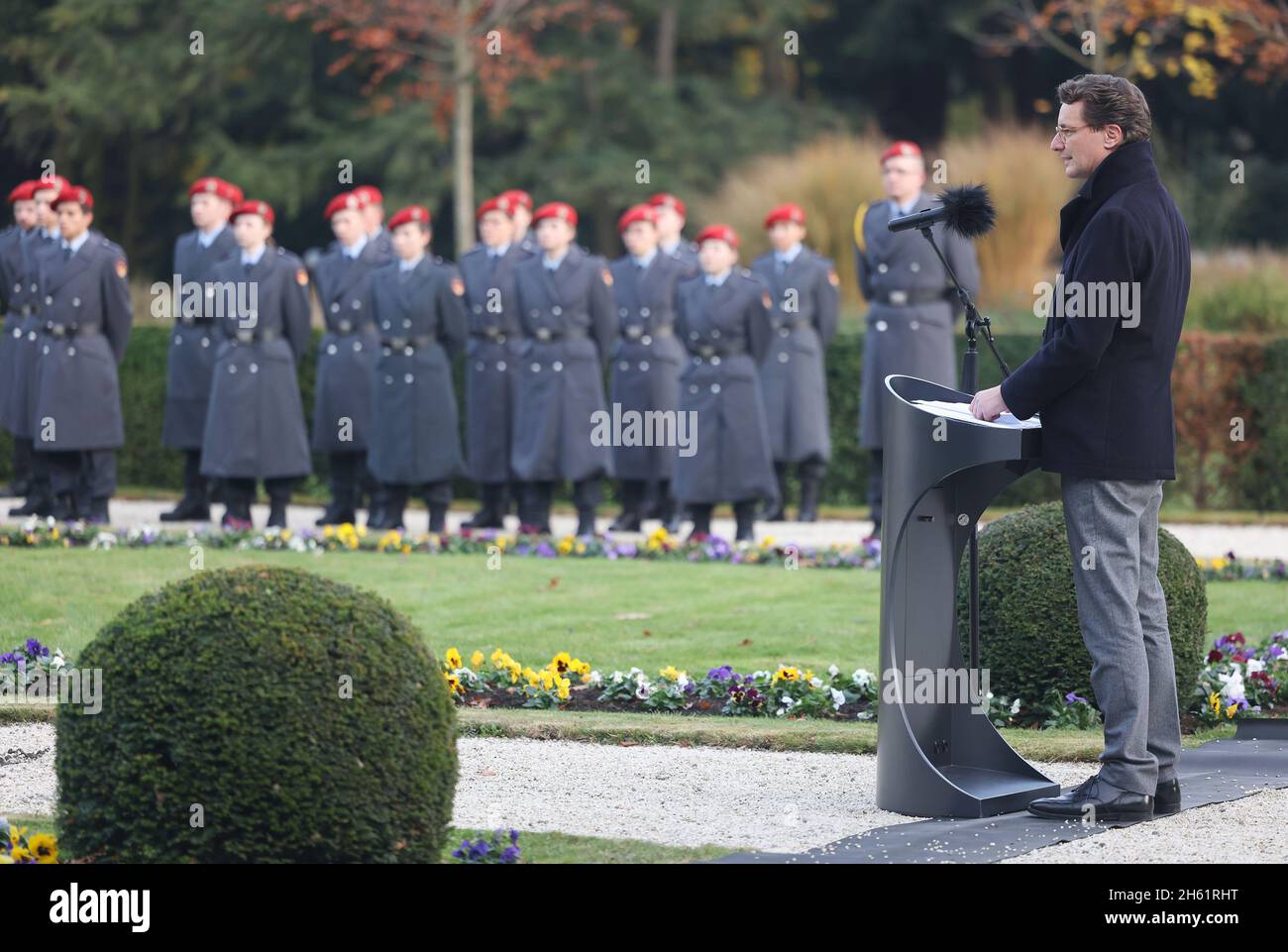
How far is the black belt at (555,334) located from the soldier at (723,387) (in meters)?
1.00

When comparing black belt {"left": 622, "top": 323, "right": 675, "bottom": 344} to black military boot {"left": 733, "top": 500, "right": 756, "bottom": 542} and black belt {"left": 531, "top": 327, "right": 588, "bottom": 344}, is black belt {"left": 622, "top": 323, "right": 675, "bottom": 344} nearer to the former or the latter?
black belt {"left": 531, "top": 327, "right": 588, "bottom": 344}

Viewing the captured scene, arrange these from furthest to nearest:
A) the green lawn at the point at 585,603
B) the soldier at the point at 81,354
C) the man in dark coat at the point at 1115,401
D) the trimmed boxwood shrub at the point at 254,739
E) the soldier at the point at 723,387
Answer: the soldier at the point at 81,354 → the soldier at the point at 723,387 → the green lawn at the point at 585,603 → the man in dark coat at the point at 1115,401 → the trimmed boxwood shrub at the point at 254,739

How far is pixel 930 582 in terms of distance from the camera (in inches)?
254

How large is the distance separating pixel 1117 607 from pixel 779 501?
9821 millimetres

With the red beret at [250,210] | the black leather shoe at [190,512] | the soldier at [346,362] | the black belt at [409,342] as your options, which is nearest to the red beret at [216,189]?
the red beret at [250,210]

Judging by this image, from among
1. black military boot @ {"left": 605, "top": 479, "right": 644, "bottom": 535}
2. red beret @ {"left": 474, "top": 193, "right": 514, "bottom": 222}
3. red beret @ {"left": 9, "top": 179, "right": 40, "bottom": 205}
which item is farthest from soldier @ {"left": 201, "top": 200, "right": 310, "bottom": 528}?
black military boot @ {"left": 605, "top": 479, "right": 644, "bottom": 535}

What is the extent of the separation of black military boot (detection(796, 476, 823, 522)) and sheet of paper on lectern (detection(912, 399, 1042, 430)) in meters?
9.44

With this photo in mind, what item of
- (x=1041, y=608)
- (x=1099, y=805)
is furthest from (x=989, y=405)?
(x=1041, y=608)

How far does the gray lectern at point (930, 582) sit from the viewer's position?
6.31 meters

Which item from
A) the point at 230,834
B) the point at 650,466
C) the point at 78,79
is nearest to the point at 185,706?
the point at 230,834

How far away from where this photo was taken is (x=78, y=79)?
32438mm

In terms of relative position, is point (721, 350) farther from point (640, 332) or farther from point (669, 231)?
point (669, 231)

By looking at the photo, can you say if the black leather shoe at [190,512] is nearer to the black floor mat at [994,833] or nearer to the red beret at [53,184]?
the red beret at [53,184]

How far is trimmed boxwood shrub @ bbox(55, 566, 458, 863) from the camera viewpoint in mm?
5184
